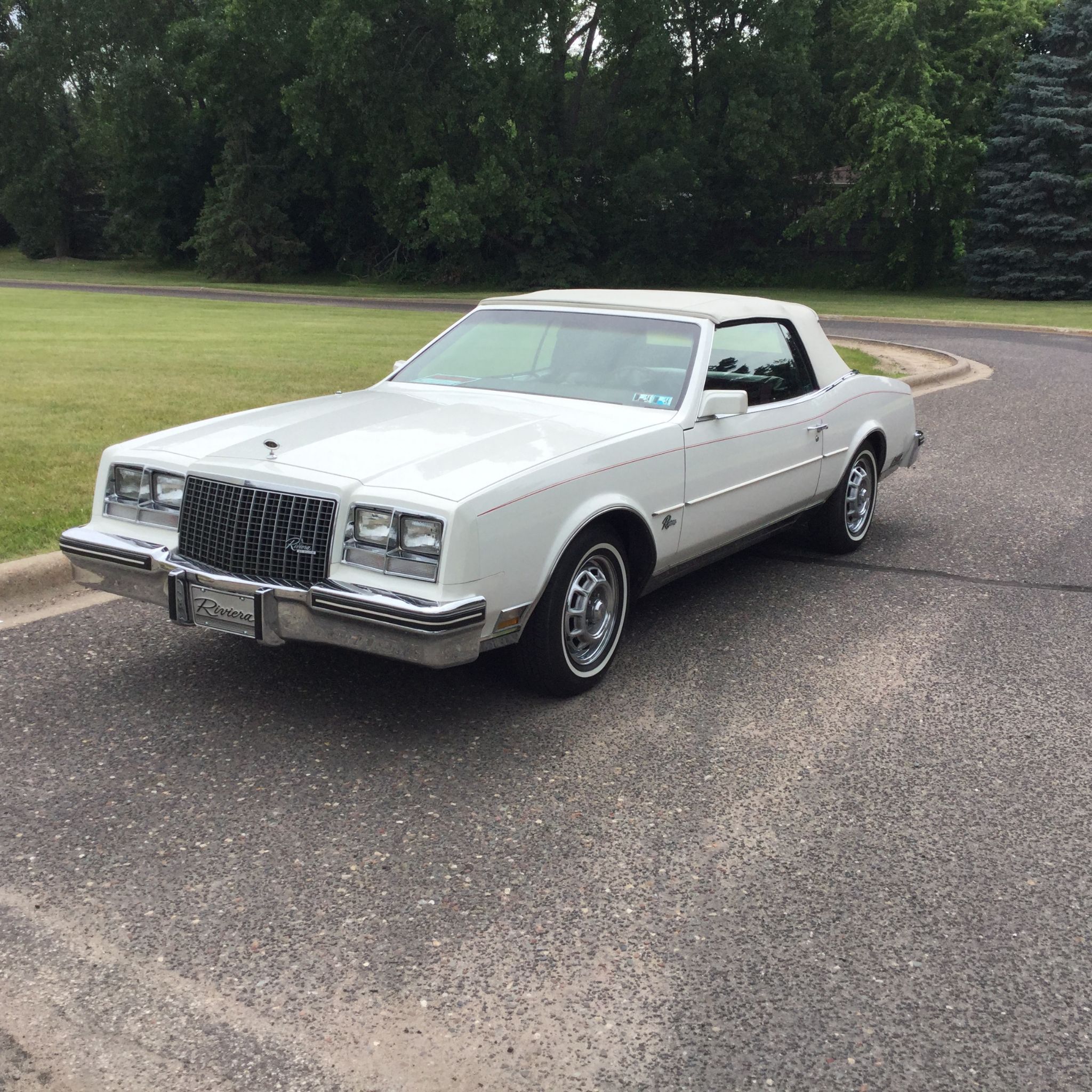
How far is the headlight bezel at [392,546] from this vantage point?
3.86m

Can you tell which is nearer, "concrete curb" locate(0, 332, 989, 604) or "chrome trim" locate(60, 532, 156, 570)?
"chrome trim" locate(60, 532, 156, 570)

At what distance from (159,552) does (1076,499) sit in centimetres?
643

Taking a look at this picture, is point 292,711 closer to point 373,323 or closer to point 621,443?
point 621,443

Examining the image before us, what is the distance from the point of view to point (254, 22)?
40.7m

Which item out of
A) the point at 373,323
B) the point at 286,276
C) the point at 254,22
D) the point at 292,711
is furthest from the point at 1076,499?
the point at 286,276

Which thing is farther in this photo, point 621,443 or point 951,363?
point 951,363

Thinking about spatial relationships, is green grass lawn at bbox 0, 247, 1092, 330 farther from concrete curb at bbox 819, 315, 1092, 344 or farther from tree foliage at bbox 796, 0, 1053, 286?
tree foliage at bbox 796, 0, 1053, 286

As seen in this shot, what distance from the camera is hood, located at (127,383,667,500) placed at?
4.09 meters

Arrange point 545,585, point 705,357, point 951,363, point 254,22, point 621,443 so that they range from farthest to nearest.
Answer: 1. point 254,22
2. point 951,363
3. point 705,357
4. point 621,443
5. point 545,585

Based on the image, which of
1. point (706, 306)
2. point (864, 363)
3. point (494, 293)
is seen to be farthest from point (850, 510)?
point (494, 293)

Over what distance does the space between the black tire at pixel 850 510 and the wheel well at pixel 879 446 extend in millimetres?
29

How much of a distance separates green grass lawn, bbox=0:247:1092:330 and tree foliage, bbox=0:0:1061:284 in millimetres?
1899

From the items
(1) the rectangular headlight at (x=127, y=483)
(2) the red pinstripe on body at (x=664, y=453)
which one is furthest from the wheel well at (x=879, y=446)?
(1) the rectangular headlight at (x=127, y=483)

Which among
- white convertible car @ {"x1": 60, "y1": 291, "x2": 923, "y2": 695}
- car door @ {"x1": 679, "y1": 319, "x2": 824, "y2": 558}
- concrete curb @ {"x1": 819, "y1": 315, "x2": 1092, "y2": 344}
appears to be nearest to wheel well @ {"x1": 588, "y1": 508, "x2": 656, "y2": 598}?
white convertible car @ {"x1": 60, "y1": 291, "x2": 923, "y2": 695}
